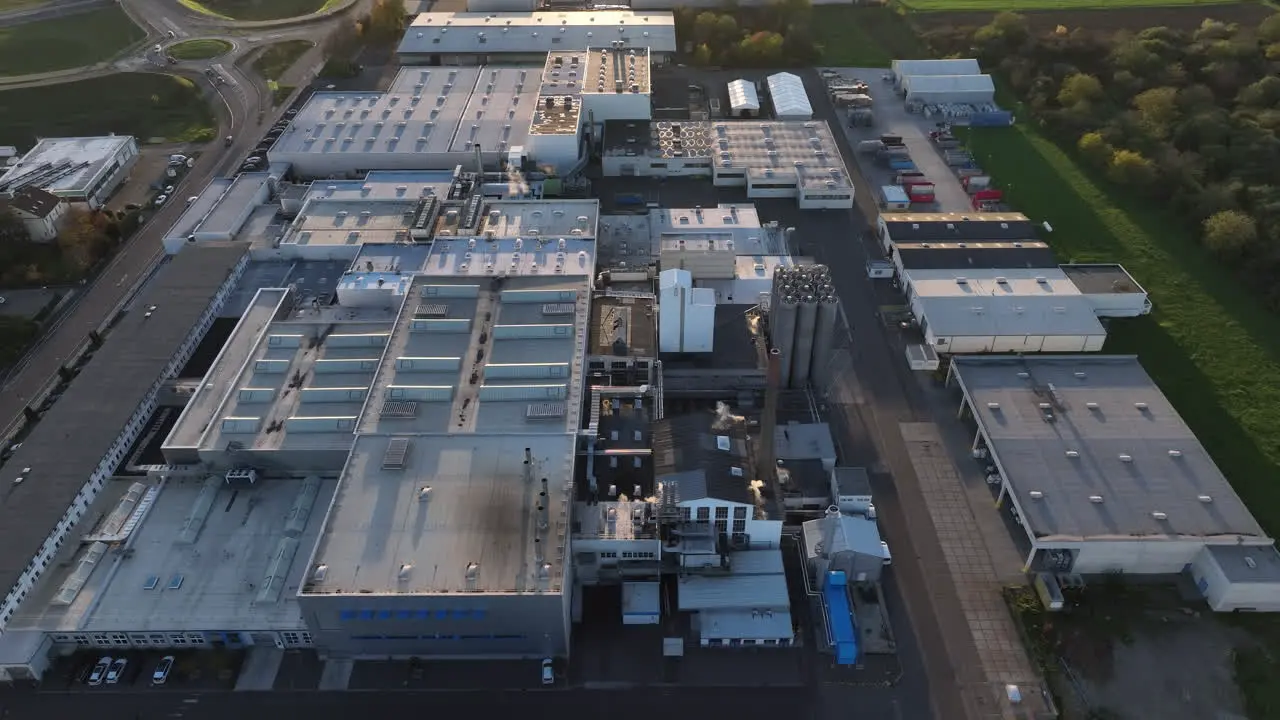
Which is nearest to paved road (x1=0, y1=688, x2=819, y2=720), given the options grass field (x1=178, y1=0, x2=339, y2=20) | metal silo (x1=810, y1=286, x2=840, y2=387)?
metal silo (x1=810, y1=286, x2=840, y2=387)

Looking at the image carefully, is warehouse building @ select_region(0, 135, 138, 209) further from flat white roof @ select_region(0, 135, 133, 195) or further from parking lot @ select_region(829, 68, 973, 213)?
parking lot @ select_region(829, 68, 973, 213)

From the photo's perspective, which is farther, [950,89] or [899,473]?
[950,89]

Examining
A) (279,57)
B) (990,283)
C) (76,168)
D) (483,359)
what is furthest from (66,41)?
(990,283)

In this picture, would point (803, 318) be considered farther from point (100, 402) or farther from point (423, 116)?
point (423, 116)

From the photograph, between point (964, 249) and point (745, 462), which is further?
point (964, 249)

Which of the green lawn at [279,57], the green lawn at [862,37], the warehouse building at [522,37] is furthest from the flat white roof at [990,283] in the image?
the green lawn at [279,57]

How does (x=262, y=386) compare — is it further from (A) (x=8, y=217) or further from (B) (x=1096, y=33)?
(B) (x=1096, y=33)

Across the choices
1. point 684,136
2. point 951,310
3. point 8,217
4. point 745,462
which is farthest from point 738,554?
point 8,217
